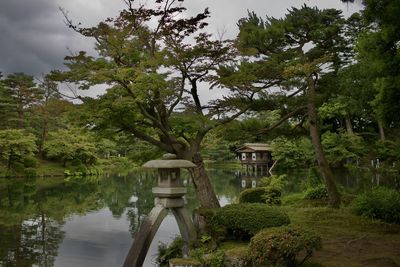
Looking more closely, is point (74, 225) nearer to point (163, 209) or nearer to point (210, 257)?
point (163, 209)

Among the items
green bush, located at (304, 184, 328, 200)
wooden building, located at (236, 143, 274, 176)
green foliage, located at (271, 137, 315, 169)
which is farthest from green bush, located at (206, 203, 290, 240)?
wooden building, located at (236, 143, 274, 176)

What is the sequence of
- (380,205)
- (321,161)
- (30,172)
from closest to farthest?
(380,205) → (321,161) → (30,172)

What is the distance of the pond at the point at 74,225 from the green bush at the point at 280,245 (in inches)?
176

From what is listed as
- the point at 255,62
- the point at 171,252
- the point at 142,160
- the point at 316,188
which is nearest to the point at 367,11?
the point at 255,62

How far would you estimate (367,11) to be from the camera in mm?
6621

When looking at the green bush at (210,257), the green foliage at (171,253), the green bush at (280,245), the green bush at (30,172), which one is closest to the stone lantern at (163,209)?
the green bush at (210,257)

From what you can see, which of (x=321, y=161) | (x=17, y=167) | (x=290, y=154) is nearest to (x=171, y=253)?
(x=321, y=161)

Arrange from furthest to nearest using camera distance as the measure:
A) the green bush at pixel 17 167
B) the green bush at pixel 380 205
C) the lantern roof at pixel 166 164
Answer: the green bush at pixel 17 167 → the green bush at pixel 380 205 → the lantern roof at pixel 166 164

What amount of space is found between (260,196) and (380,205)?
453 centimetres

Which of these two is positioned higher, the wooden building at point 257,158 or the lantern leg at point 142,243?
the wooden building at point 257,158

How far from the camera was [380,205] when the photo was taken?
34.0 ft

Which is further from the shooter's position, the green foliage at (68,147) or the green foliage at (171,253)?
the green foliage at (68,147)

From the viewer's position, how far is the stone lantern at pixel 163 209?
7.17 metres

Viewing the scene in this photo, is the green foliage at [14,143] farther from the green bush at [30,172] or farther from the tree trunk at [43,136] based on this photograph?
the tree trunk at [43,136]
